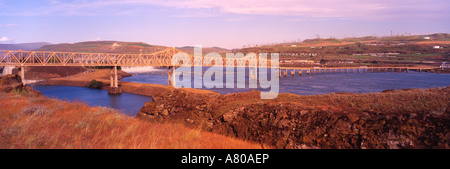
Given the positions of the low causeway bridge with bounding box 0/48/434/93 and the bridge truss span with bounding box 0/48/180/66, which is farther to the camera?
the low causeway bridge with bounding box 0/48/434/93

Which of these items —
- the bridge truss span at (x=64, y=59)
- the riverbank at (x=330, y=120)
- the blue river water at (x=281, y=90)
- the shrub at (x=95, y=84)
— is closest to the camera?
the riverbank at (x=330, y=120)

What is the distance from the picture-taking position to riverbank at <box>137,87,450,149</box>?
6.07 m

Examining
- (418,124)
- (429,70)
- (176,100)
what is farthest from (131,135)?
(429,70)

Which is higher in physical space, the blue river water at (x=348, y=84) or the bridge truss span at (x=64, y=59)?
the bridge truss span at (x=64, y=59)

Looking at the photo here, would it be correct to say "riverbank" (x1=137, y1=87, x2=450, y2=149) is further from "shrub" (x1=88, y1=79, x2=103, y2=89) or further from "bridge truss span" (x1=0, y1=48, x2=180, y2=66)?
"shrub" (x1=88, y1=79, x2=103, y2=89)

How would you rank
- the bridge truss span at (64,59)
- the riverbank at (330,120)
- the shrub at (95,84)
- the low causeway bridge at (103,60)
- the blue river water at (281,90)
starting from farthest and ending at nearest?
the shrub at (95,84)
the low causeway bridge at (103,60)
the bridge truss span at (64,59)
the blue river water at (281,90)
the riverbank at (330,120)

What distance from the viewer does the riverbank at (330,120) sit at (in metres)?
6.07

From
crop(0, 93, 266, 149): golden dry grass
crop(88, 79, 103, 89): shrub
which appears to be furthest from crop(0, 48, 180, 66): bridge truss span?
crop(0, 93, 266, 149): golden dry grass

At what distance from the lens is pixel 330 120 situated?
713 centimetres

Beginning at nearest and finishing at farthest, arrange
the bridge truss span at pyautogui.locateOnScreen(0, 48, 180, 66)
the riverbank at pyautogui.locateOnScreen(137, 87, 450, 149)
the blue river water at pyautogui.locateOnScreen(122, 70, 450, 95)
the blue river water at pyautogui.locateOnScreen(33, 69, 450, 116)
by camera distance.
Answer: the riverbank at pyautogui.locateOnScreen(137, 87, 450, 149), the blue river water at pyautogui.locateOnScreen(33, 69, 450, 116), the bridge truss span at pyautogui.locateOnScreen(0, 48, 180, 66), the blue river water at pyautogui.locateOnScreen(122, 70, 450, 95)

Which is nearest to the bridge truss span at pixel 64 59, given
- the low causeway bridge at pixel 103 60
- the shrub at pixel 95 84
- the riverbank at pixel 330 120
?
the low causeway bridge at pixel 103 60

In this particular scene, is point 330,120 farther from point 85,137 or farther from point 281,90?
point 281,90

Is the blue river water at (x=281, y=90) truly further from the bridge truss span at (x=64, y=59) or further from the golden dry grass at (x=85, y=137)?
the golden dry grass at (x=85, y=137)
